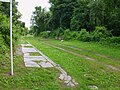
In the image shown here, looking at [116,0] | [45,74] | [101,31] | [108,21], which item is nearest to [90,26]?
[108,21]

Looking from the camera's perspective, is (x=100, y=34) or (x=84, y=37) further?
(x=84, y=37)

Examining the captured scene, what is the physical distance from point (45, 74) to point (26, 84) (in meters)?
1.52

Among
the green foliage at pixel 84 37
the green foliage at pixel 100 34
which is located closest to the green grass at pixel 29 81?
the green foliage at pixel 100 34

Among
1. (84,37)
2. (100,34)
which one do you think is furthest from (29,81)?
(84,37)

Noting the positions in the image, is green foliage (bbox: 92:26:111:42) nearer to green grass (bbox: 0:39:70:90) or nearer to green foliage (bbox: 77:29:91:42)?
green foliage (bbox: 77:29:91:42)

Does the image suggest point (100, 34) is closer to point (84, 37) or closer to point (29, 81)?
point (84, 37)

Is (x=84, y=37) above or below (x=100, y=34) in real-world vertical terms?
below

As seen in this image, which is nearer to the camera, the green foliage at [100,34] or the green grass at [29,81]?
the green grass at [29,81]

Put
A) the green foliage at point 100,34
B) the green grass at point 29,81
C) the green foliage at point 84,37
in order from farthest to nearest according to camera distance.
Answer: the green foliage at point 84,37 → the green foliage at point 100,34 → the green grass at point 29,81

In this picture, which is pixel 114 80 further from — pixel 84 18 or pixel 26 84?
pixel 84 18

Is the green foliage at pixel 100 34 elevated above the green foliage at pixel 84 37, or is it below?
above

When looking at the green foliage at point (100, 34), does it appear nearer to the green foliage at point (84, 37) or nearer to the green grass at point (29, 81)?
the green foliage at point (84, 37)

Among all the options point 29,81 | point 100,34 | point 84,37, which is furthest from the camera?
point 84,37

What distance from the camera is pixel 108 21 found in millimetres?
35844
